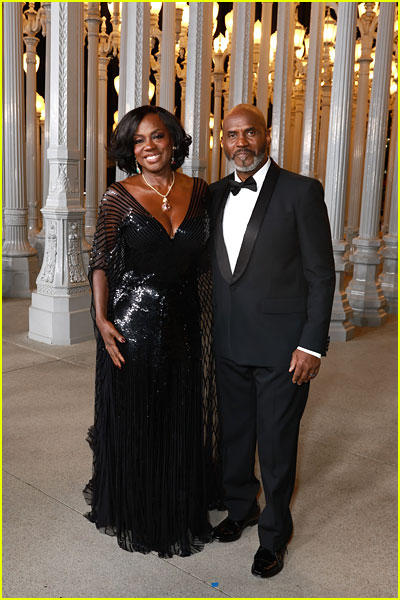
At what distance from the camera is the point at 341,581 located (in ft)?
9.53

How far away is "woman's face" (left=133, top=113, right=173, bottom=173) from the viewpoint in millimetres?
2805

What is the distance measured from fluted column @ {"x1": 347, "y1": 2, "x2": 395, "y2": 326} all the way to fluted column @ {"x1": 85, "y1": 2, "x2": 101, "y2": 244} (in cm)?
498

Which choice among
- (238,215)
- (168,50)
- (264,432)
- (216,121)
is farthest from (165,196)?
(216,121)

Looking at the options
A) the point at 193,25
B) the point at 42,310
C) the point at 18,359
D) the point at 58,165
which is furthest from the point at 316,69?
the point at 18,359

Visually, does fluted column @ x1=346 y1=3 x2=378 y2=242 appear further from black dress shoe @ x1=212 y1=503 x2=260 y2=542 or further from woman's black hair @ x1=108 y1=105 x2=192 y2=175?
black dress shoe @ x1=212 y1=503 x2=260 y2=542

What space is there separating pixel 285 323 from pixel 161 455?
2.91ft

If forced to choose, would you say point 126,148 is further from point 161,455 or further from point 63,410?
point 63,410

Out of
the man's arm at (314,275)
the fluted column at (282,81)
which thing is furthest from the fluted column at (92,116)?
the man's arm at (314,275)

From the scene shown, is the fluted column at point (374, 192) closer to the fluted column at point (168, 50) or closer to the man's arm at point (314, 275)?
the fluted column at point (168, 50)

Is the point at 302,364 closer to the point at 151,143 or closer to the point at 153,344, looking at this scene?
the point at 153,344

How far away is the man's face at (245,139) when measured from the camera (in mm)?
2654

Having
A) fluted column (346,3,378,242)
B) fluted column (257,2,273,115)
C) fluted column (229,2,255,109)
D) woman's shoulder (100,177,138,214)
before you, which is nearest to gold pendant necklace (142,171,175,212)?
woman's shoulder (100,177,138,214)

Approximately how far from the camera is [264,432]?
291 cm

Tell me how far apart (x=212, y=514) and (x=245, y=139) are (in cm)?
206
